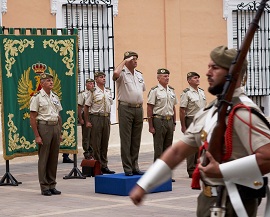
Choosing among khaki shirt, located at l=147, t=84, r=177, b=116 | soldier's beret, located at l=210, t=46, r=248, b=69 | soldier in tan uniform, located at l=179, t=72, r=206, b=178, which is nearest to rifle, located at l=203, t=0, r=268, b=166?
soldier's beret, located at l=210, t=46, r=248, b=69

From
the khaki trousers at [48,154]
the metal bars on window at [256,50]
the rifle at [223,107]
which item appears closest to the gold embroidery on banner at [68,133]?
the khaki trousers at [48,154]

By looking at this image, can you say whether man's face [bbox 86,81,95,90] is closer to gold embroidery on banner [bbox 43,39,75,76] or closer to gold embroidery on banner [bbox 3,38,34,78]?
gold embroidery on banner [bbox 43,39,75,76]

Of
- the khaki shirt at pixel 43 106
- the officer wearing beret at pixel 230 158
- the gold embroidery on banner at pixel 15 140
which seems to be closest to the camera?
the officer wearing beret at pixel 230 158

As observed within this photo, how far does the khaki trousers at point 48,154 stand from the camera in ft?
43.0

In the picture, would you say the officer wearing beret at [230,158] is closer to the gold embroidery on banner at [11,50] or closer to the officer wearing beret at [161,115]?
the gold embroidery on banner at [11,50]

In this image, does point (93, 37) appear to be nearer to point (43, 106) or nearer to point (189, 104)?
point (189, 104)

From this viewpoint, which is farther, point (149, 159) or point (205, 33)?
point (205, 33)

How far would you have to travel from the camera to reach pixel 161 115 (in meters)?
14.8

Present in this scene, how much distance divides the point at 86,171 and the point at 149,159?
3.54 meters

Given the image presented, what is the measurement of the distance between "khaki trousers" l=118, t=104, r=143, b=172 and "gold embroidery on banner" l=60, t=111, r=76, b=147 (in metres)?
1.66

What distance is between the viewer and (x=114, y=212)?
11031 mm

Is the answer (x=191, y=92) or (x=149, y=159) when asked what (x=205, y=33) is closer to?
(x=149, y=159)

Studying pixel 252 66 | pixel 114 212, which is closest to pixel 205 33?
pixel 252 66

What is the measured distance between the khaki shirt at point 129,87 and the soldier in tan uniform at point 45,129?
3.45 ft
